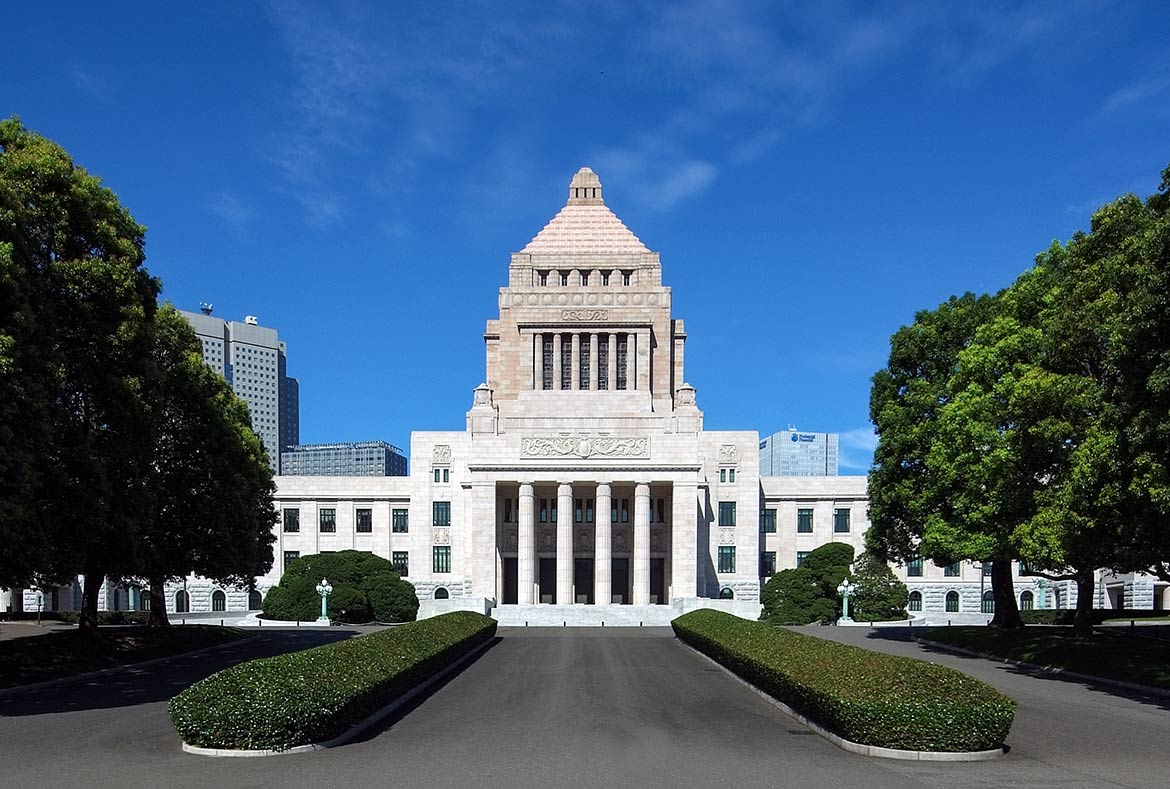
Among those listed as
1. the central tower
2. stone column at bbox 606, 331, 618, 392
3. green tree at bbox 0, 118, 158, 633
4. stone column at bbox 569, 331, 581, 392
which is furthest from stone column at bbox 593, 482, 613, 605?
green tree at bbox 0, 118, 158, 633

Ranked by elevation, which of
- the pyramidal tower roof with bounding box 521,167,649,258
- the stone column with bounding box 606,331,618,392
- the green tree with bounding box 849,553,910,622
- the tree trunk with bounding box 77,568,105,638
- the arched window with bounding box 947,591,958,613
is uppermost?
the pyramidal tower roof with bounding box 521,167,649,258

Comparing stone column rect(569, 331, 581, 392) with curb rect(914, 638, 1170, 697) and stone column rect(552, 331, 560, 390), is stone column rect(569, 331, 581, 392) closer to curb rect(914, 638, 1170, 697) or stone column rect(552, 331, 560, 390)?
stone column rect(552, 331, 560, 390)

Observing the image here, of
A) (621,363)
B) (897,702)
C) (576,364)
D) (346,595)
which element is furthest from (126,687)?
(621,363)

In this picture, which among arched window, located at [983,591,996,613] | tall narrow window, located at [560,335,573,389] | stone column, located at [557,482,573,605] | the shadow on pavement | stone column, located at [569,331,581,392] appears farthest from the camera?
tall narrow window, located at [560,335,573,389]

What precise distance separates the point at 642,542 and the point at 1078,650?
128 ft

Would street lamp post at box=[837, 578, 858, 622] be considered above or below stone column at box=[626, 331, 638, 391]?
below

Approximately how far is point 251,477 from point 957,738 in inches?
1358

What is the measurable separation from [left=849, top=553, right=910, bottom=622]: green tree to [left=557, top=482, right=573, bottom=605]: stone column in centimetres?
1941

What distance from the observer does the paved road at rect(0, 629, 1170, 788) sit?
13.8 metres

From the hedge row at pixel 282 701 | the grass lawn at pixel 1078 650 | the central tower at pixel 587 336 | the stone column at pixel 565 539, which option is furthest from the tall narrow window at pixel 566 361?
the hedge row at pixel 282 701

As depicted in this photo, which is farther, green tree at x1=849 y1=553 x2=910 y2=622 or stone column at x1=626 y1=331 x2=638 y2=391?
stone column at x1=626 y1=331 x2=638 y2=391

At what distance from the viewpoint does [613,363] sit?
80250 millimetres

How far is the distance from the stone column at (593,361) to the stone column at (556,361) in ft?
9.03

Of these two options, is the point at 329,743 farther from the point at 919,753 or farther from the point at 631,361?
the point at 631,361
